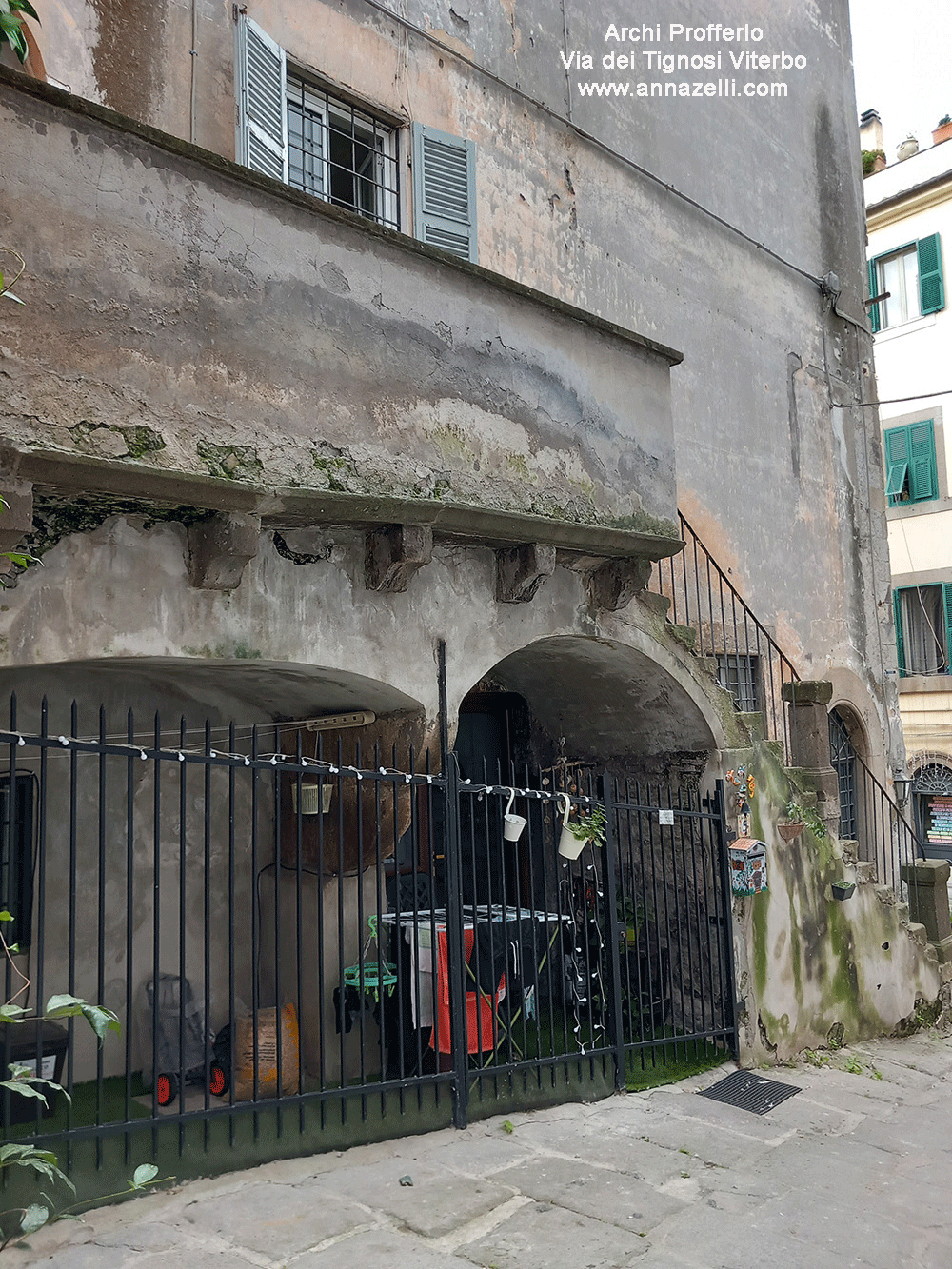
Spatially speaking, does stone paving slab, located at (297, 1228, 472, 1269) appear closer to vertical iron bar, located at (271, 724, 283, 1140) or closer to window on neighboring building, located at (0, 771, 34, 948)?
vertical iron bar, located at (271, 724, 283, 1140)

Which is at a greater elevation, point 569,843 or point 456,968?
point 569,843

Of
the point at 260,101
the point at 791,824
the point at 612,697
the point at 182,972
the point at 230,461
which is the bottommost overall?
the point at 182,972

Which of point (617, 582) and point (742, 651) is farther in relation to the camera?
point (742, 651)

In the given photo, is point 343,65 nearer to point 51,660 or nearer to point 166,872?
point 51,660

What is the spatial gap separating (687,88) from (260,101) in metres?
6.08

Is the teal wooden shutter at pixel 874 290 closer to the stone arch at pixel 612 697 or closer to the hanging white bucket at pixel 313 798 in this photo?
the stone arch at pixel 612 697

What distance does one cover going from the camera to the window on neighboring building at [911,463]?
19.2m

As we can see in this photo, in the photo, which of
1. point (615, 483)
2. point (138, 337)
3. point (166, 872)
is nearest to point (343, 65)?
point (615, 483)

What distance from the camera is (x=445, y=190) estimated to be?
26.2ft

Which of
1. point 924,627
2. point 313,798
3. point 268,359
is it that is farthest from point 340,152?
point 924,627

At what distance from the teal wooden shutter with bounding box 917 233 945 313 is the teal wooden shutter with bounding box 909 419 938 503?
2.25 meters

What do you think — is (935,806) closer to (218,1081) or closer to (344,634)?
(218,1081)

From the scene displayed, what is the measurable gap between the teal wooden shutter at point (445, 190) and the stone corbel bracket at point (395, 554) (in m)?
3.28

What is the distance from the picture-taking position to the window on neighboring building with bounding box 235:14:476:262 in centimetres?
745
